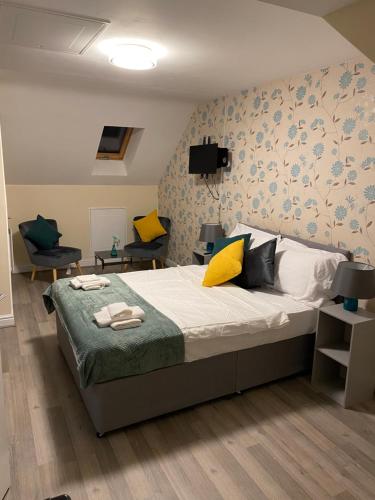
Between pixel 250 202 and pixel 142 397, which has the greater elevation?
pixel 250 202

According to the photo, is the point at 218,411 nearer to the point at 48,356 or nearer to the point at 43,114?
the point at 48,356

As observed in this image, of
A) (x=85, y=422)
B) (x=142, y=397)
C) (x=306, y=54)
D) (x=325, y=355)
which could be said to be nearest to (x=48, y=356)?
(x=85, y=422)

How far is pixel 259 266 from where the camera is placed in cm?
326

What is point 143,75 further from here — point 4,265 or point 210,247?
point 4,265

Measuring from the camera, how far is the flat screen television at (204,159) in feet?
14.4

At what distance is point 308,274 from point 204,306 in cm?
87

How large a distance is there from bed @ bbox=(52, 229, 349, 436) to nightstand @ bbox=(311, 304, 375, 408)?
14 cm

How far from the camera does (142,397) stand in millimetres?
2330

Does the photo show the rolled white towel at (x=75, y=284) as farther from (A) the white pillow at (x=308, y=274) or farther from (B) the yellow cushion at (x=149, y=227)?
(B) the yellow cushion at (x=149, y=227)

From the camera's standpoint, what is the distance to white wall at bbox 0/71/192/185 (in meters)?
4.20

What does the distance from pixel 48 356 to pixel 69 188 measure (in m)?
3.15

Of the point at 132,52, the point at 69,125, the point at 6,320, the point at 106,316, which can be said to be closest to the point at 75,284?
the point at 106,316

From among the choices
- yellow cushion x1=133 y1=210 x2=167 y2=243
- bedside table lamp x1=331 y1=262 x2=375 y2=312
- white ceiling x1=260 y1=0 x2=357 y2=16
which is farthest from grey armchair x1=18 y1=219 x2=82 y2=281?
white ceiling x1=260 y1=0 x2=357 y2=16

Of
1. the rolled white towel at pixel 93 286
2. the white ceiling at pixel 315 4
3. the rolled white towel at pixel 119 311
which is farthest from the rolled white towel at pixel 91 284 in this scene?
the white ceiling at pixel 315 4
